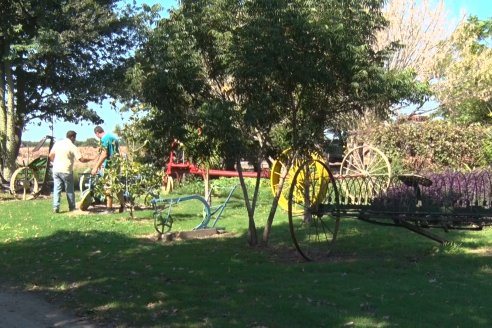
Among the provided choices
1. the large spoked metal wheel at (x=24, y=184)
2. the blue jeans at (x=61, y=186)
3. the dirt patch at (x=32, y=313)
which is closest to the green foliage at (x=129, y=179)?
the blue jeans at (x=61, y=186)

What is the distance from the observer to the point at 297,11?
7441mm

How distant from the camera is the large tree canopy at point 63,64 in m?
22.4

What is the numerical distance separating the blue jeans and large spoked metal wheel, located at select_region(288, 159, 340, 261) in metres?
5.63

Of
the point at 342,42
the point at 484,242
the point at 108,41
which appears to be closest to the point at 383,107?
the point at 342,42

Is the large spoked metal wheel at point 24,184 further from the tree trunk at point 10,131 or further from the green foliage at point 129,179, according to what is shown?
the green foliage at point 129,179

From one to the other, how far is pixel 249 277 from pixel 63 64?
19.9 metres

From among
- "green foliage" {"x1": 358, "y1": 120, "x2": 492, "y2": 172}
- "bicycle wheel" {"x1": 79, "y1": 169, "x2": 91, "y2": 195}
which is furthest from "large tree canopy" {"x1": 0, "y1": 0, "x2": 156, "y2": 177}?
"green foliage" {"x1": 358, "y1": 120, "x2": 492, "y2": 172}

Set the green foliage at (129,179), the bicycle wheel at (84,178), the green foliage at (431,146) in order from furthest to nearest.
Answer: the green foliage at (431,146) < the bicycle wheel at (84,178) < the green foliage at (129,179)

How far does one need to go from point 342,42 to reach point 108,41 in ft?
64.0

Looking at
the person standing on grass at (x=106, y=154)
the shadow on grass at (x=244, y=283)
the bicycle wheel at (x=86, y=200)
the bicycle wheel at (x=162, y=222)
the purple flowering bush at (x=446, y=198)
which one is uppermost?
the person standing on grass at (x=106, y=154)

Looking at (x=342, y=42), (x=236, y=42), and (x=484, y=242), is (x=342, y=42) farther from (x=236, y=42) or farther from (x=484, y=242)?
(x=484, y=242)

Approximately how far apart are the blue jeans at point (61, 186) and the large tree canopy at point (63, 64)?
9558mm

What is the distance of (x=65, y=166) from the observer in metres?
14.0

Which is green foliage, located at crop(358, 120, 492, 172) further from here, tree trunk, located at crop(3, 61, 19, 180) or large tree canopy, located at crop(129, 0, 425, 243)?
tree trunk, located at crop(3, 61, 19, 180)
